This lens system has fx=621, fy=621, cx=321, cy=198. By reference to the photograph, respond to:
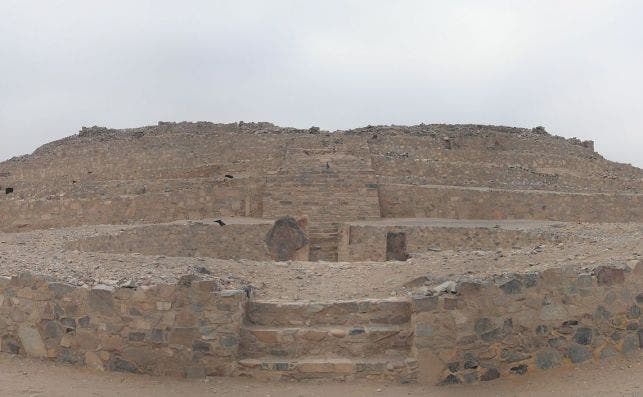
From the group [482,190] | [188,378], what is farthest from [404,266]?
[482,190]

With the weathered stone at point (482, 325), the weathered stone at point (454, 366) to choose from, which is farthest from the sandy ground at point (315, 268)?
the weathered stone at point (454, 366)

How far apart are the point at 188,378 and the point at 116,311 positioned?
3.30 ft

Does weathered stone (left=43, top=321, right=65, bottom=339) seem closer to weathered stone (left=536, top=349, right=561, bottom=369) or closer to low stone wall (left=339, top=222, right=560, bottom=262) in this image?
weathered stone (left=536, top=349, right=561, bottom=369)

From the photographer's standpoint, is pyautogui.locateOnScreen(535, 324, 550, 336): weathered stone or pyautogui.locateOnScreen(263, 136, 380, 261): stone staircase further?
pyautogui.locateOnScreen(263, 136, 380, 261): stone staircase

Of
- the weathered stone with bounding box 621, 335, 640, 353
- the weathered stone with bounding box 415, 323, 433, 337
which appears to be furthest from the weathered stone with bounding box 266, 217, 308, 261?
the weathered stone with bounding box 621, 335, 640, 353

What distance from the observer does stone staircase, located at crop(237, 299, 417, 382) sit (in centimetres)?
627

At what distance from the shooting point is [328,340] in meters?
6.60

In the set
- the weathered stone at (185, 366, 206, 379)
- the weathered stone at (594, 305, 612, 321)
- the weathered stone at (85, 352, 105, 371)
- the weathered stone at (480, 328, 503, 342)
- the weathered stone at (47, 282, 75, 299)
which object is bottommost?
the weathered stone at (185, 366, 206, 379)

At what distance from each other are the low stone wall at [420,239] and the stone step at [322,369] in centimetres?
946

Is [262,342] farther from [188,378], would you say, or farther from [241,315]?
[188,378]

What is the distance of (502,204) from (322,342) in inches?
558

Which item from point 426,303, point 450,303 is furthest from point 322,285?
point 450,303

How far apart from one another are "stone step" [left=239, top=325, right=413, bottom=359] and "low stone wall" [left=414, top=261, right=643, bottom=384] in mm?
464

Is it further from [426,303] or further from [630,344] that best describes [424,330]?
[630,344]
